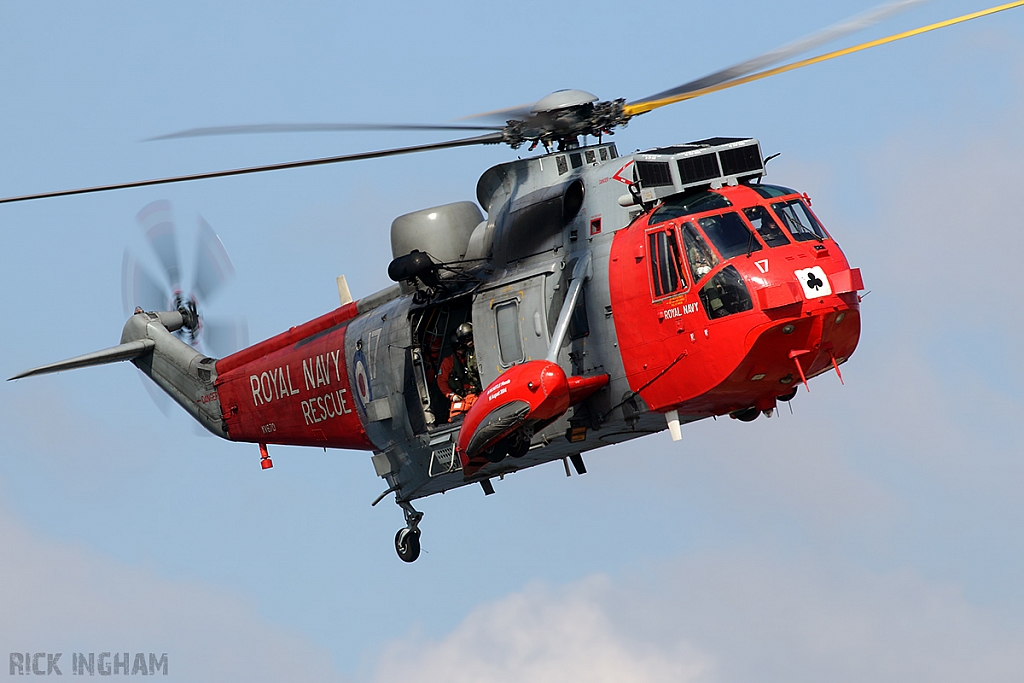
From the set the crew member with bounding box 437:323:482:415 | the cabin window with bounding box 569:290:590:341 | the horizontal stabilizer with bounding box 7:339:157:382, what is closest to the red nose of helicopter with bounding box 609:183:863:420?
the cabin window with bounding box 569:290:590:341

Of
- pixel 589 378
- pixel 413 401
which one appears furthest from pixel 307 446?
pixel 589 378

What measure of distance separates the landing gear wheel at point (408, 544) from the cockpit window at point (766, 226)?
886cm

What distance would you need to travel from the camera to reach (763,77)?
17969mm

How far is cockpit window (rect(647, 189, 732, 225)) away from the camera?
18312mm

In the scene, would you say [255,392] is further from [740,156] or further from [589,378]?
[740,156]

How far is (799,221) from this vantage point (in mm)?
18297

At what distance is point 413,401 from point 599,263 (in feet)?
14.7

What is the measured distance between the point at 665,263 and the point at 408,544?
824cm

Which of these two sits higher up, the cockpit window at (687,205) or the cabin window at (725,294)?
the cockpit window at (687,205)

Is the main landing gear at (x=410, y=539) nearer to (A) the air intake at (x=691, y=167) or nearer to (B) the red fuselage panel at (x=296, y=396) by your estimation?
(B) the red fuselage panel at (x=296, y=396)

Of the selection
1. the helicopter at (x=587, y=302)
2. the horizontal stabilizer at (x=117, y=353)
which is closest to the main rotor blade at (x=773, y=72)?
the helicopter at (x=587, y=302)

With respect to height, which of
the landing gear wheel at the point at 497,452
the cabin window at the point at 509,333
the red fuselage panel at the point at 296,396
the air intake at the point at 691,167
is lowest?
the landing gear wheel at the point at 497,452

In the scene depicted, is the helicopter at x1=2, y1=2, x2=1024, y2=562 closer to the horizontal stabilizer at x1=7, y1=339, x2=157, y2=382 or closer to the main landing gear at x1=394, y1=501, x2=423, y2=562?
the main landing gear at x1=394, y1=501, x2=423, y2=562

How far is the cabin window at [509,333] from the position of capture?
19.8 m
